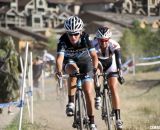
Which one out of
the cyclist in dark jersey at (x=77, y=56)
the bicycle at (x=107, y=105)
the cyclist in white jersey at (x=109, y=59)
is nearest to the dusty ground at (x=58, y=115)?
the bicycle at (x=107, y=105)

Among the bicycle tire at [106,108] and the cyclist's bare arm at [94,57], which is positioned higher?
the cyclist's bare arm at [94,57]

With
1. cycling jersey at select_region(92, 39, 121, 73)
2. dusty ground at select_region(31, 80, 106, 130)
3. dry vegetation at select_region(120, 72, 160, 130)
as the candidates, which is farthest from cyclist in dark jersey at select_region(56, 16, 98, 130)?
dusty ground at select_region(31, 80, 106, 130)

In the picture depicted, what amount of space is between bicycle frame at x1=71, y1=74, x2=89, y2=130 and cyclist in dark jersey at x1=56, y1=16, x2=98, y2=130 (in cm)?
7

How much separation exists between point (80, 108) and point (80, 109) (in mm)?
17

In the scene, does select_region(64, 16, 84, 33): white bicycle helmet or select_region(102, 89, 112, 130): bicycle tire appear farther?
select_region(102, 89, 112, 130): bicycle tire

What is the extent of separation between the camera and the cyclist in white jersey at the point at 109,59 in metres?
9.06

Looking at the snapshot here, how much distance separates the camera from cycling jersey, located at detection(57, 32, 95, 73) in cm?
841

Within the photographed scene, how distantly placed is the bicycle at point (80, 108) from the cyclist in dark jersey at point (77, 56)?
0.07 m

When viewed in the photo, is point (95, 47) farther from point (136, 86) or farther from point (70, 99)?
point (136, 86)

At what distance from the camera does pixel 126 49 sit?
40.5m

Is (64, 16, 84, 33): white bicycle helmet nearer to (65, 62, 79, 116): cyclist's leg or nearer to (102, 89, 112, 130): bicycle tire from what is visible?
(65, 62, 79, 116): cyclist's leg

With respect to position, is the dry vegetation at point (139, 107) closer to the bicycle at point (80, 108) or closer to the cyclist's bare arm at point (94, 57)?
the bicycle at point (80, 108)

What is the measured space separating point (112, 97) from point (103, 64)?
613mm

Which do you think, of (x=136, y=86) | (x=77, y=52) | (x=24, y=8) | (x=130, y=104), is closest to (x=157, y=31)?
(x=136, y=86)
